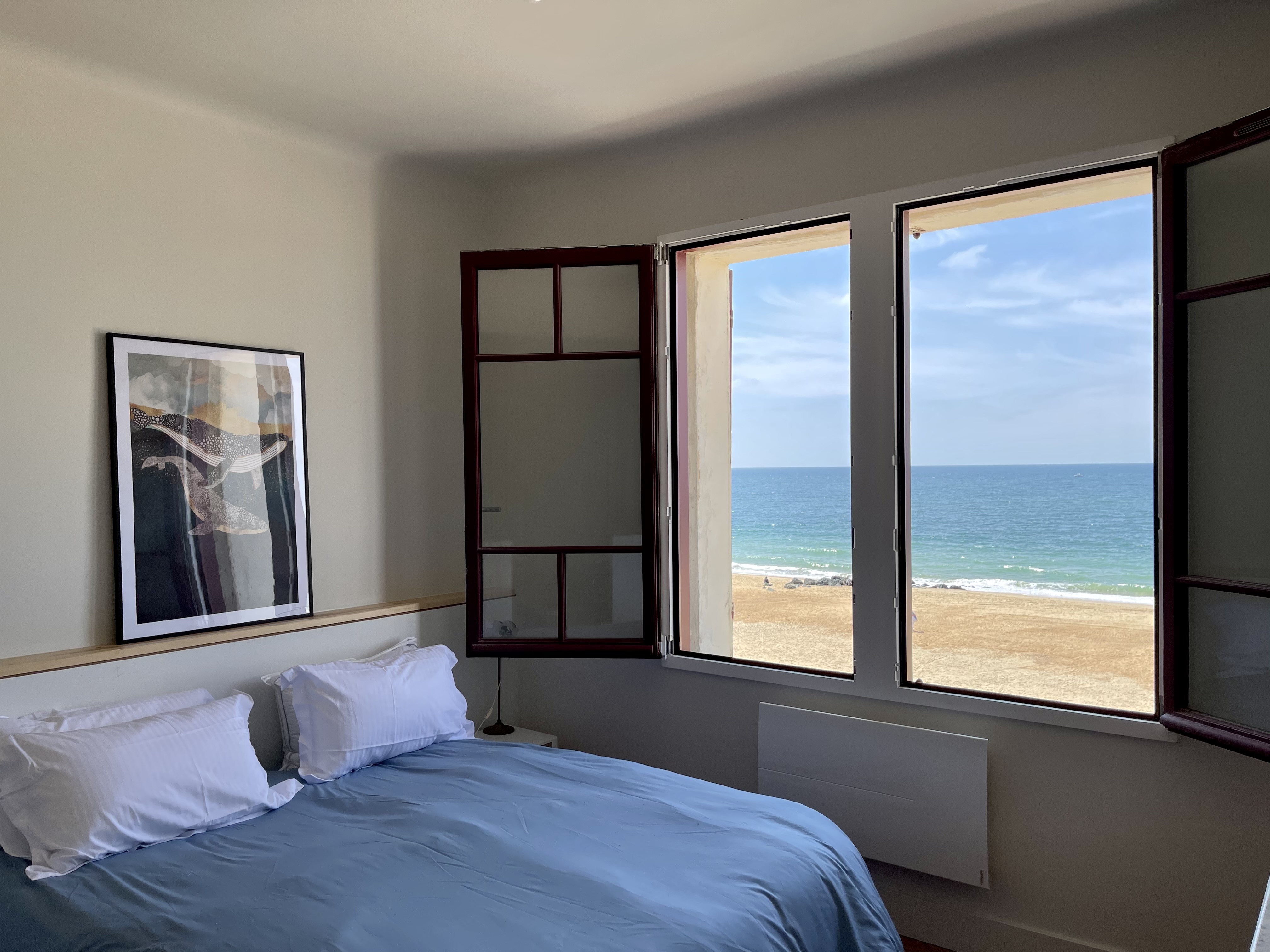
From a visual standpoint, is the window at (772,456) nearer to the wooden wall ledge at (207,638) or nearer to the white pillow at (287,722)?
the wooden wall ledge at (207,638)

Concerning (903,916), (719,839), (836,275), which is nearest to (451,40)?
(719,839)

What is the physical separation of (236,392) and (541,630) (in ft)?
4.96

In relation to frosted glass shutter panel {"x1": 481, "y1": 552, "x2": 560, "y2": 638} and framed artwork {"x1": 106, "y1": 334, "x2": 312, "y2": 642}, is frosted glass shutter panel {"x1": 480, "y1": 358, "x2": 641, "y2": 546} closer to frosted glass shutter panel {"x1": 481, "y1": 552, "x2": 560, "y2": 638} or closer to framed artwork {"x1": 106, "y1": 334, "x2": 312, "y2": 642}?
frosted glass shutter panel {"x1": 481, "y1": 552, "x2": 560, "y2": 638}

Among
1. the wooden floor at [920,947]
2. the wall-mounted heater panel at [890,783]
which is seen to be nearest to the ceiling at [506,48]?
the wall-mounted heater panel at [890,783]

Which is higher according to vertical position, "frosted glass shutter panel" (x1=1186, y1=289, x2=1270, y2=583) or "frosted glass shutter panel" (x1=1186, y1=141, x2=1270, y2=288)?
"frosted glass shutter panel" (x1=1186, y1=141, x2=1270, y2=288)

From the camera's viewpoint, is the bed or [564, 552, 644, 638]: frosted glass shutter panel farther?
[564, 552, 644, 638]: frosted glass shutter panel

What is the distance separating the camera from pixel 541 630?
3389 mm

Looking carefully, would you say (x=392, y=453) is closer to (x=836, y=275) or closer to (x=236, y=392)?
(x=236, y=392)

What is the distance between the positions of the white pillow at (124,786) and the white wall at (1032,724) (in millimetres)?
1733

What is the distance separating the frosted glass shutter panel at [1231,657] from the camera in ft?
6.70

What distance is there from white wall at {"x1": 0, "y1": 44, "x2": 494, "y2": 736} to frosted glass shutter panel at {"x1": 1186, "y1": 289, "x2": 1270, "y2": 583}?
2817 mm

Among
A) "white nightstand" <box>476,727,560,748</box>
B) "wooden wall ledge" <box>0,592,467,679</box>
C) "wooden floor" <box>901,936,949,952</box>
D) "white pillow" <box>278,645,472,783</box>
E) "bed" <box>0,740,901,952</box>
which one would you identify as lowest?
"wooden floor" <box>901,936,949,952</box>

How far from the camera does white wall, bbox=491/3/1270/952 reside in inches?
89.1

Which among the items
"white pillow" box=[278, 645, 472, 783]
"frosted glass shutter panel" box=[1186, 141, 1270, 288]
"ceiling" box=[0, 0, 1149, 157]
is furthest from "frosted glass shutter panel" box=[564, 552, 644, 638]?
"frosted glass shutter panel" box=[1186, 141, 1270, 288]
